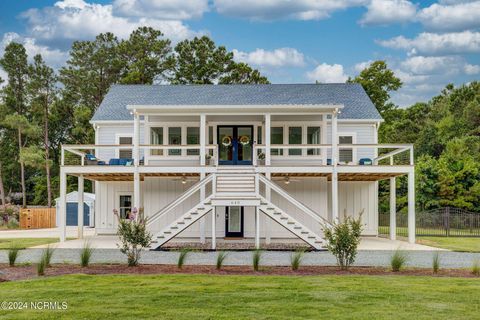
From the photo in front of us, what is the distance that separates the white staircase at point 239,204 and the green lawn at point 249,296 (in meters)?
7.96

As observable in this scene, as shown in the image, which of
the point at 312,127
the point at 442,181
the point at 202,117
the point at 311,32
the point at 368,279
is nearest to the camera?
the point at 368,279

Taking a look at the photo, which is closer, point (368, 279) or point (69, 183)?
point (368, 279)

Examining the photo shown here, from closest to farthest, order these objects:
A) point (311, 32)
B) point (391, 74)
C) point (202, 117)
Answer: point (202, 117) → point (311, 32) → point (391, 74)

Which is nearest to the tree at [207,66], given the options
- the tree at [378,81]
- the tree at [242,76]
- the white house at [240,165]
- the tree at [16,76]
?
the tree at [242,76]

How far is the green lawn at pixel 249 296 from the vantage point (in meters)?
9.50

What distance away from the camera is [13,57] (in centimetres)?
5472

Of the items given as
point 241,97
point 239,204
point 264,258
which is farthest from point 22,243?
point 241,97

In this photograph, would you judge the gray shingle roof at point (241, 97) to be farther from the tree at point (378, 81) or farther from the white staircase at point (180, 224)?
the tree at point (378, 81)

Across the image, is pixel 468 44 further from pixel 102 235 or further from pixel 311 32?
pixel 102 235

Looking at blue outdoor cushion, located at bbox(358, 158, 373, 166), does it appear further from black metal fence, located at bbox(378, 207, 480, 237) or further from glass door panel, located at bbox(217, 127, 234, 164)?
black metal fence, located at bbox(378, 207, 480, 237)

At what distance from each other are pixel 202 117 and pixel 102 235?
9.16 metres

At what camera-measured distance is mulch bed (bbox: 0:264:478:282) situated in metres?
14.0

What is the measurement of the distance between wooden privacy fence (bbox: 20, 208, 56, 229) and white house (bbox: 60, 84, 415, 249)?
12.7 m

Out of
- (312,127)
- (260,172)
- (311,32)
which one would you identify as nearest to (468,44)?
(311,32)
